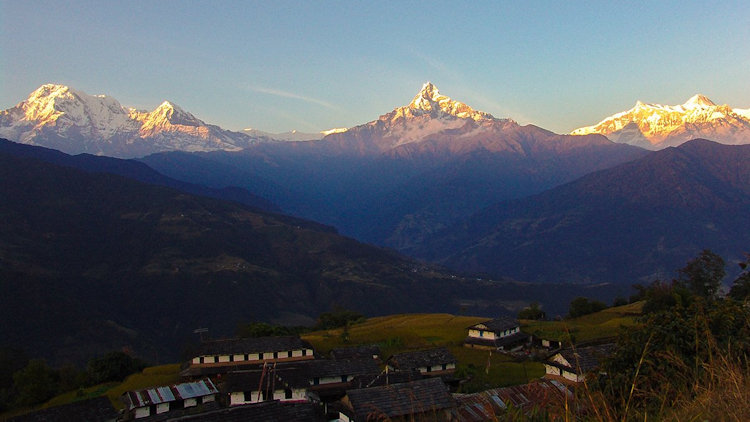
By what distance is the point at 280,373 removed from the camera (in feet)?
125

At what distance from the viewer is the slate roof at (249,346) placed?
48.4 metres

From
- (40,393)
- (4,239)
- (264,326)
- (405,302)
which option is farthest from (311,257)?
(40,393)

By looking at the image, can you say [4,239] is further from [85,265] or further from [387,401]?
[387,401]

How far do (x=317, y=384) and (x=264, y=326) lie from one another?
87.6 feet

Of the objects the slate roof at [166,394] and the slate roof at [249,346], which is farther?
the slate roof at [249,346]

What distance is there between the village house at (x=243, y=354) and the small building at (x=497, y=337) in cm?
1779

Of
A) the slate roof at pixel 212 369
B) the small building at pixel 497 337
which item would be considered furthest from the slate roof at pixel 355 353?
the small building at pixel 497 337

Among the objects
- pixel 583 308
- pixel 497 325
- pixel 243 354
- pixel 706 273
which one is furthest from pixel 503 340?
pixel 706 273

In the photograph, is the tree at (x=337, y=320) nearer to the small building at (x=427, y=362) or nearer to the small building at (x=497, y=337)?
the small building at (x=497, y=337)

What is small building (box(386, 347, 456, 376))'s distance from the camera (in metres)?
42.5

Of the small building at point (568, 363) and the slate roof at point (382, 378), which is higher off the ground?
the small building at point (568, 363)

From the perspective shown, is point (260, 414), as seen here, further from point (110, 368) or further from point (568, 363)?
point (110, 368)

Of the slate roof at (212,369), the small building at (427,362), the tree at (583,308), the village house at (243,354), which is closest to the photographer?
the small building at (427,362)

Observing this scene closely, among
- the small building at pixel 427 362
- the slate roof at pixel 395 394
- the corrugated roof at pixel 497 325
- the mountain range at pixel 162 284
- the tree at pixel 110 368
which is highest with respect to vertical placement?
the slate roof at pixel 395 394
